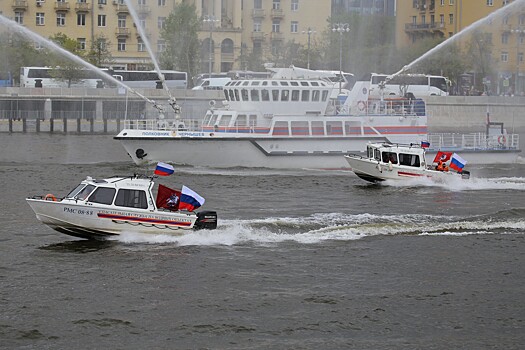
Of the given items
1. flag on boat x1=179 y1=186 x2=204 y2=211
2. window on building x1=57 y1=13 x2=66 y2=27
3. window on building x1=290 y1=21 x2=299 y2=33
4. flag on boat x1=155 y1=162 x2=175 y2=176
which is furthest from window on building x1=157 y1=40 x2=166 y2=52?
flag on boat x1=179 y1=186 x2=204 y2=211

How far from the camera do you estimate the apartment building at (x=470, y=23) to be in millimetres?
111500

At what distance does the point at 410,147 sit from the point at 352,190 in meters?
4.34

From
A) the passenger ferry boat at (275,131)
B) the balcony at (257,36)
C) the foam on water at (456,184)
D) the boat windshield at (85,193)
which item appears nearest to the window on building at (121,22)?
the balcony at (257,36)

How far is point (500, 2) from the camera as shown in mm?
115438

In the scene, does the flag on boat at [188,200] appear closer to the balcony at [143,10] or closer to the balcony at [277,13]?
the balcony at [143,10]

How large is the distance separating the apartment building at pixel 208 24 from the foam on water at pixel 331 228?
7617 cm

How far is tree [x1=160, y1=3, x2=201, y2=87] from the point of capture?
104 meters

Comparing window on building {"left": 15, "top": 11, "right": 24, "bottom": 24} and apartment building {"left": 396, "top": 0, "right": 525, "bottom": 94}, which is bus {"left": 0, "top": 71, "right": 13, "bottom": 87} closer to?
window on building {"left": 15, "top": 11, "right": 24, "bottom": 24}

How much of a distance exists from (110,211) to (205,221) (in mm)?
3321

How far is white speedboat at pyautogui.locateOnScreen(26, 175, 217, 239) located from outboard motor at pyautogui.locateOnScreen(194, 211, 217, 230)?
1.61ft

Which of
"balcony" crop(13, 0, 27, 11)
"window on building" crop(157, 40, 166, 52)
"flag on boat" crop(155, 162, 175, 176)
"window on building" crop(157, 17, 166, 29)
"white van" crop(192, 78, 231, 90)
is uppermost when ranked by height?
→ "balcony" crop(13, 0, 27, 11)

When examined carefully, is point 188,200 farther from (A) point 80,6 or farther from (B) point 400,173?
(A) point 80,6

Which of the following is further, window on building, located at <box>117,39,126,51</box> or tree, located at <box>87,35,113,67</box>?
window on building, located at <box>117,39,126,51</box>

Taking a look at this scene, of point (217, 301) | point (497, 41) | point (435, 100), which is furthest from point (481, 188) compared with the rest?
point (497, 41)
